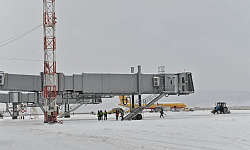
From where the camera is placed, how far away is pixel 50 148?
1546cm

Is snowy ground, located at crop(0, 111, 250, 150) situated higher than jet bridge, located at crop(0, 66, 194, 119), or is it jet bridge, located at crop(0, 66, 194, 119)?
jet bridge, located at crop(0, 66, 194, 119)

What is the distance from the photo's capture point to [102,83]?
53125 millimetres

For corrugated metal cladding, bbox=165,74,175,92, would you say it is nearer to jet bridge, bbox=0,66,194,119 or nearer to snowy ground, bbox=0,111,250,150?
jet bridge, bbox=0,66,194,119

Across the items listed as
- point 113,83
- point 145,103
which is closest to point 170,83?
point 145,103

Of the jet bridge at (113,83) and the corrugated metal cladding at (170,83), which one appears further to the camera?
the corrugated metal cladding at (170,83)

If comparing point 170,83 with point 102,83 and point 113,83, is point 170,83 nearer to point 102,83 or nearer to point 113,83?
point 113,83

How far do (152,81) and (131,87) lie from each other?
395 centimetres

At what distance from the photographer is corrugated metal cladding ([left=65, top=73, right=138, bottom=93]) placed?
52.6 m

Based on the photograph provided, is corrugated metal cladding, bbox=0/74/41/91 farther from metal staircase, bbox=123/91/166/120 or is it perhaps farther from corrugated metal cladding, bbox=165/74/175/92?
corrugated metal cladding, bbox=165/74/175/92

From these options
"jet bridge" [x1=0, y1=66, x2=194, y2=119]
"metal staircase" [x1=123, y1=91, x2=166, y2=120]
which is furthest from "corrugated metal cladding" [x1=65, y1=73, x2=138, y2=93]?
"metal staircase" [x1=123, y1=91, x2=166, y2=120]

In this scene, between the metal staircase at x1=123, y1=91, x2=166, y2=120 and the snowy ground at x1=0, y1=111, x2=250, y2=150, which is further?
the metal staircase at x1=123, y1=91, x2=166, y2=120

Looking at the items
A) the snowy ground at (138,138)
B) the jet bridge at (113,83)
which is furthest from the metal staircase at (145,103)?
the snowy ground at (138,138)

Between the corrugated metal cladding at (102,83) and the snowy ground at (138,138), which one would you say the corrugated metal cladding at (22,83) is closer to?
the corrugated metal cladding at (102,83)

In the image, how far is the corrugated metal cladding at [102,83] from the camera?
52.6 meters
